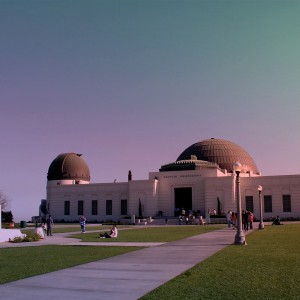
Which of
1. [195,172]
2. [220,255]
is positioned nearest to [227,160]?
[195,172]

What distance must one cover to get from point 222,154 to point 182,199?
16213 millimetres

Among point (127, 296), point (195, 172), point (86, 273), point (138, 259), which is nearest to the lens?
point (127, 296)

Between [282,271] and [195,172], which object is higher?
[195,172]

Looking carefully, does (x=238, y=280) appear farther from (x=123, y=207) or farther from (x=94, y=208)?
(x=94, y=208)

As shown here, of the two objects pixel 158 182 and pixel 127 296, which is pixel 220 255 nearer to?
pixel 127 296

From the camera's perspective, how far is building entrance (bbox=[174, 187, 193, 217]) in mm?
67625

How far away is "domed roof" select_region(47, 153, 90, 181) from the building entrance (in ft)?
79.5

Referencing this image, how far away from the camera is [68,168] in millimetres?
83250

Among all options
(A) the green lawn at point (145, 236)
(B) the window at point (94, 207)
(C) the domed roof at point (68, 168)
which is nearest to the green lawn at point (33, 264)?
(A) the green lawn at point (145, 236)

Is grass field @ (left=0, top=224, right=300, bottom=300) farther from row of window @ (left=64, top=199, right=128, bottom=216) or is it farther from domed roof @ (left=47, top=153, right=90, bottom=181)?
domed roof @ (left=47, top=153, right=90, bottom=181)

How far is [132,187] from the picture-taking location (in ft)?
230

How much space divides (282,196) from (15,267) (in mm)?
55267

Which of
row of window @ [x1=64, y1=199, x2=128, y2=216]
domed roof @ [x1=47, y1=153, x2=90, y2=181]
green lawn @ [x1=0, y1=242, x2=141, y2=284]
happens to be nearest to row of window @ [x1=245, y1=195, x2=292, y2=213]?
row of window @ [x1=64, y1=199, x2=128, y2=216]

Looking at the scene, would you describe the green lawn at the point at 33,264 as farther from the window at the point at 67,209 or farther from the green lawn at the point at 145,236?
the window at the point at 67,209
